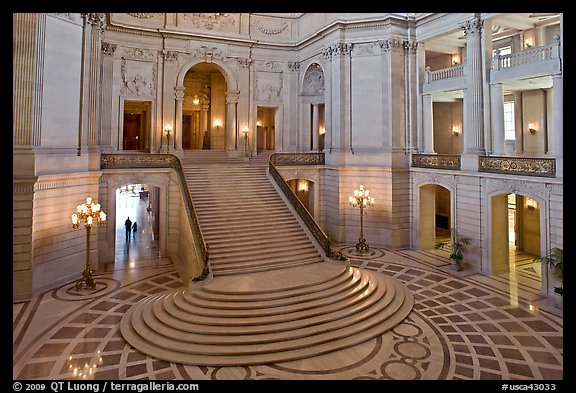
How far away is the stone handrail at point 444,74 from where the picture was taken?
17.4 metres

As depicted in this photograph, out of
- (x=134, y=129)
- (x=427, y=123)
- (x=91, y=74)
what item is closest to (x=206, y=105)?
(x=134, y=129)

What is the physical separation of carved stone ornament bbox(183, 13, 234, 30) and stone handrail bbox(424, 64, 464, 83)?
11.6 m

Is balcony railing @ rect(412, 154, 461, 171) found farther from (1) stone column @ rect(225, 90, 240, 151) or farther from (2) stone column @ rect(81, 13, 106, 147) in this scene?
(2) stone column @ rect(81, 13, 106, 147)

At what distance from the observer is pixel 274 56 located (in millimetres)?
23703

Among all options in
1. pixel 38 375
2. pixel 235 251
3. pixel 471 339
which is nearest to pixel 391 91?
pixel 235 251

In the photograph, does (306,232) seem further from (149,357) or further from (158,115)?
(158,115)

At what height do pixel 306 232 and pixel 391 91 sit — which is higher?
pixel 391 91

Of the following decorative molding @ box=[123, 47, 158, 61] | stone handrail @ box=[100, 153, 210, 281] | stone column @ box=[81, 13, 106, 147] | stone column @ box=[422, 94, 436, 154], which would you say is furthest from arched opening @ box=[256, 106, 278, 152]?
stone column @ box=[81, 13, 106, 147]

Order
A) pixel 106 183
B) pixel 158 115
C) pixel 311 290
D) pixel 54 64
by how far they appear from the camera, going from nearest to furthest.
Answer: pixel 311 290 < pixel 54 64 < pixel 106 183 < pixel 158 115

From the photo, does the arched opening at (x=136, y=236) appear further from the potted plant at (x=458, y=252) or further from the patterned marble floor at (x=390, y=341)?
the potted plant at (x=458, y=252)

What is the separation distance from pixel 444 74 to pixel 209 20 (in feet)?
43.1

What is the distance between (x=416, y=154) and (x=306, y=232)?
7.39 m

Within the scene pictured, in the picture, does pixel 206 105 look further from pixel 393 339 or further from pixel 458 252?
pixel 393 339

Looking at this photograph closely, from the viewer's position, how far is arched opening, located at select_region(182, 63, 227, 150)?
26.0 meters
